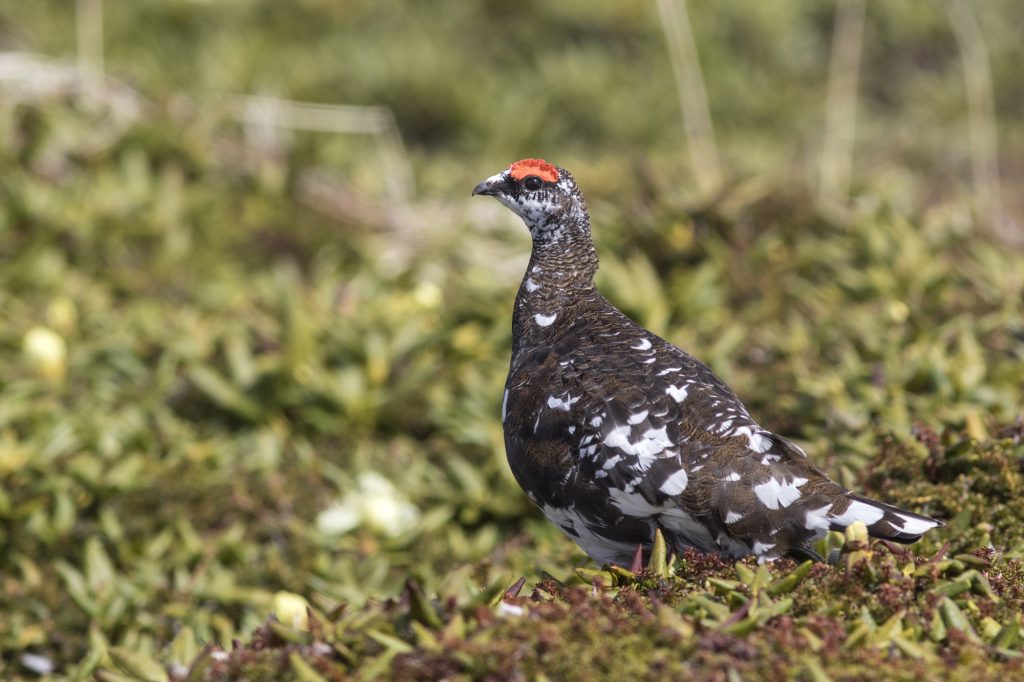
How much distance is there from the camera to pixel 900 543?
12.4 feet

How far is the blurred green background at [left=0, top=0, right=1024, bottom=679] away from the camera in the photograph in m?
6.02

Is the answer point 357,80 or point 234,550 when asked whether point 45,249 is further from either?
point 357,80

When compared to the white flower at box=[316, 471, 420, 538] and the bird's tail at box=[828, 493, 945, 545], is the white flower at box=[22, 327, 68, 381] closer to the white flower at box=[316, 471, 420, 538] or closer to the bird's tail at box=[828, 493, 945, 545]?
the white flower at box=[316, 471, 420, 538]

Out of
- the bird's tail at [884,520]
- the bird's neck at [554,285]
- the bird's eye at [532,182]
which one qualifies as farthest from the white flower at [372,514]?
the bird's tail at [884,520]

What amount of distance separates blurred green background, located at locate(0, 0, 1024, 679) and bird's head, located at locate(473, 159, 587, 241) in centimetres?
144

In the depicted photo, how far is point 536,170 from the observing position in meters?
4.66

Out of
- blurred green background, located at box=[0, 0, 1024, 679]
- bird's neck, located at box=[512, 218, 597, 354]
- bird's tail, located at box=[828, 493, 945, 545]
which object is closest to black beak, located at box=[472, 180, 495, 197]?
bird's neck, located at box=[512, 218, 597, 354]

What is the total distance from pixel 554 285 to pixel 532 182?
0.42 m

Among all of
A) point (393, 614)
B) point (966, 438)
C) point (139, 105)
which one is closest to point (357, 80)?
point (139, 105)

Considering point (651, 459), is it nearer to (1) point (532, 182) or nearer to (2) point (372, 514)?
(1) point (532, 182)

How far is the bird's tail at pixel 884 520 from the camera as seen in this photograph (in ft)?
11.5

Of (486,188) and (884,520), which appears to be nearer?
(884,520)

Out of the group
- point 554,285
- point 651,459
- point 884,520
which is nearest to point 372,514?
point 554,285

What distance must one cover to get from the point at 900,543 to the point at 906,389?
102 inches
